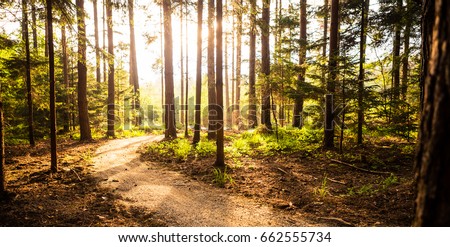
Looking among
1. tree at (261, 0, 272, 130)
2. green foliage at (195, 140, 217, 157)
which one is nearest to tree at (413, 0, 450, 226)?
tree at (261, 0, 272, 130)

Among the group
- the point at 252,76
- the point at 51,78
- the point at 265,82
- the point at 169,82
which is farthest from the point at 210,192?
the point at 252,76


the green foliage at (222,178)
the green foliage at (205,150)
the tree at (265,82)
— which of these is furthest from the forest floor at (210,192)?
the tree at (265,82)

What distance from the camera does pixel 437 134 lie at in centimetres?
165

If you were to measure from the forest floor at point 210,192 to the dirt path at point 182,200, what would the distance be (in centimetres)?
2

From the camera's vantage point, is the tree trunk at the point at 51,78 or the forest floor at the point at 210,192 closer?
the forest floor at the point at 210,192

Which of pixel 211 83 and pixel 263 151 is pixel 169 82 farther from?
pixel 263 151

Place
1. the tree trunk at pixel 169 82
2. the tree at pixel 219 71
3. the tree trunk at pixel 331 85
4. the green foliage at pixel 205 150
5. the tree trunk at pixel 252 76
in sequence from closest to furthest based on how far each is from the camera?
the tree at pixel 219 71
the tree trunk at pixel 252 76
the tree trunk at pixel 331 85
the green foliage at pixel 205 150
the tree trunk at pixel 169 82

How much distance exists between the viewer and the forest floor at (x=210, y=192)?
15.7 feet

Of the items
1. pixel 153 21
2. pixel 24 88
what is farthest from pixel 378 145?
pixel 24 88

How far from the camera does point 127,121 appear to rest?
24.4m

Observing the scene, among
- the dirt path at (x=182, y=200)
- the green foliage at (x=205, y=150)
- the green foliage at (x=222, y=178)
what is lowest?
the dirt path at (x=182, y=200)

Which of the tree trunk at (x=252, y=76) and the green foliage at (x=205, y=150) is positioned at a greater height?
the tree trunk at (x=252, y=76)

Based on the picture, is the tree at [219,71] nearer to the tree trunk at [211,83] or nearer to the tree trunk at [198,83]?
the tree trunk at [198,83]
